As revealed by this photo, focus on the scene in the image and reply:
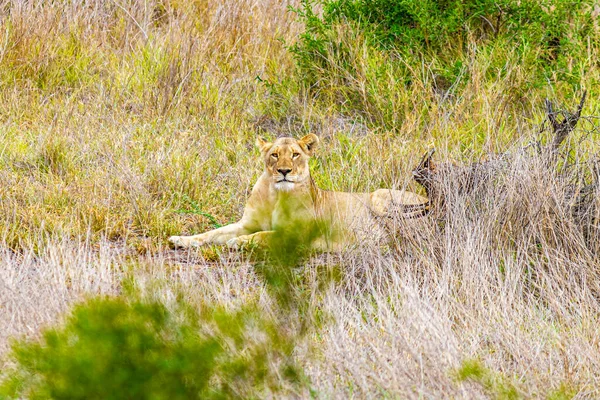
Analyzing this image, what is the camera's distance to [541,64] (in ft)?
25.8

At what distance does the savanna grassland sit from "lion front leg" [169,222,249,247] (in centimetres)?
12

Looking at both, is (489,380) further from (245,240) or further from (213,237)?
(213,237)

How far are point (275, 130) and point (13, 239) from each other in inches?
112

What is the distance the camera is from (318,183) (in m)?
6.60

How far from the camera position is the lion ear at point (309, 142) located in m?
6.05

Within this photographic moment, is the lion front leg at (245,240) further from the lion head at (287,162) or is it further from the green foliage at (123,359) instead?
the green foliage at (123,359)

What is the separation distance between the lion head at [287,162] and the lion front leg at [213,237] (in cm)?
35

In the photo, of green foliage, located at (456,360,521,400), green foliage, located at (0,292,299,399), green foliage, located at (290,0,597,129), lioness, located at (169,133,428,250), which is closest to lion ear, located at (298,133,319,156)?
lioness, located at (169,133,428,250)

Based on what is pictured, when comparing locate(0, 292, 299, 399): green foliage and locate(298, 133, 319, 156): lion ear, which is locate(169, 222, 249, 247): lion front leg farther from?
locate(0, 292, 299, 399): green foliage

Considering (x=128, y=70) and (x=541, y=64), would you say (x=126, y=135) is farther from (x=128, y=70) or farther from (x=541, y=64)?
(x=541, y=64)

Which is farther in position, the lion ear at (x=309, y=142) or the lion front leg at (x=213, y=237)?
the lion ear at (x=309, y=142)

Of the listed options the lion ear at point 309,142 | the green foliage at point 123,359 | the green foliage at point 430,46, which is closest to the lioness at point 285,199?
the lion ear at point 309,142

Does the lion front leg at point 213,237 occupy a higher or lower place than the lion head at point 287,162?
lower

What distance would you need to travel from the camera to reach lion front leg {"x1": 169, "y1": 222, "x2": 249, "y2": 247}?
18.6 ft
